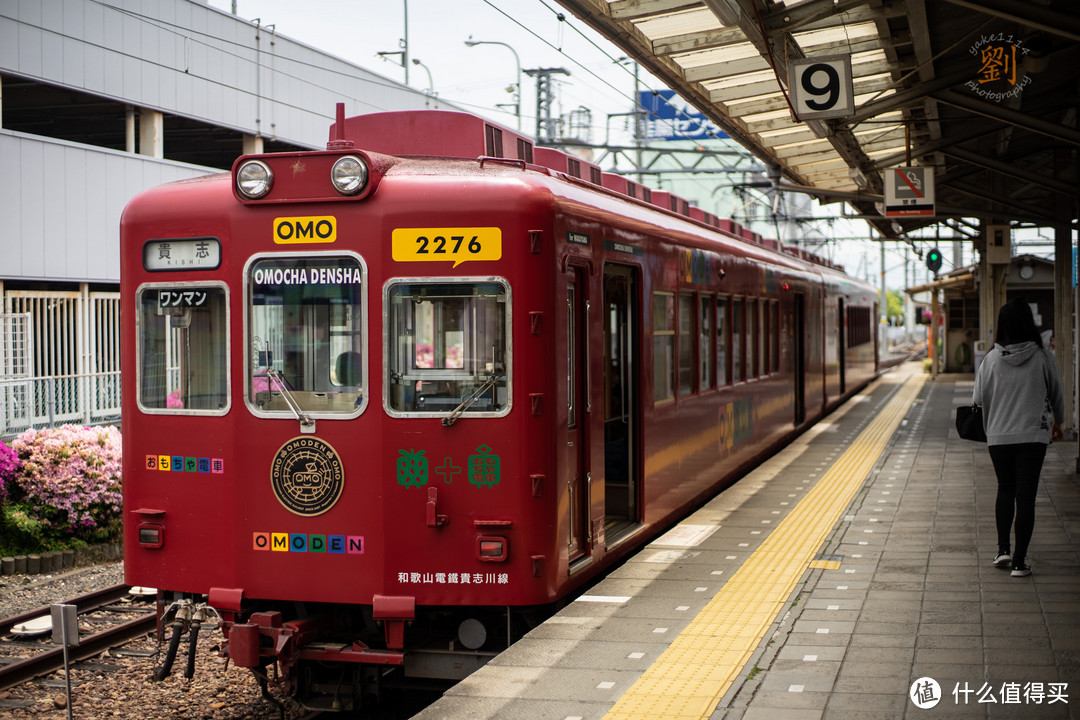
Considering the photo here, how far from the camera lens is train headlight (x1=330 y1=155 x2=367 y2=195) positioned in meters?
5.71

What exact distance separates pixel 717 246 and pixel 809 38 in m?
2.10

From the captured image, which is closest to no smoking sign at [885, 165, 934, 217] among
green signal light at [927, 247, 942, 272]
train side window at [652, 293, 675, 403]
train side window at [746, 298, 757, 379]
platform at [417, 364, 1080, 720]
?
train side window at [746, 298, 757, 379]

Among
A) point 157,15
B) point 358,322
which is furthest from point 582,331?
point 157,15

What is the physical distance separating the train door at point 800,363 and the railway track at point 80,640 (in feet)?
32.9

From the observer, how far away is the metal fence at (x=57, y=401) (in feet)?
45.1

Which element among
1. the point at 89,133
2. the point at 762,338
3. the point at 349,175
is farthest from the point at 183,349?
the point at 89,133

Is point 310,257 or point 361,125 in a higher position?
point 361,125

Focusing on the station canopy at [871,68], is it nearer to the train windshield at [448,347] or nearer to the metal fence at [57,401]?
the train windshield at [448,347]

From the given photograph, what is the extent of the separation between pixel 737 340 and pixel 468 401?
20.3 ft

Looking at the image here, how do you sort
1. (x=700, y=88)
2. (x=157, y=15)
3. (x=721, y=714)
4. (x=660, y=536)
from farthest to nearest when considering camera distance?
(x=157, y=15) < (x=700, y=88) < (x=660, y=536) < (x=721, y=714)

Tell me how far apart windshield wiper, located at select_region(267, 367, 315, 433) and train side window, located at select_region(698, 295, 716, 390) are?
15.0ft

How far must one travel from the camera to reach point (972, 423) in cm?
727

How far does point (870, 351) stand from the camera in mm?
29156

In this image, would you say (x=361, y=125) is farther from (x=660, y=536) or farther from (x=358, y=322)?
(x=660, y=536)
